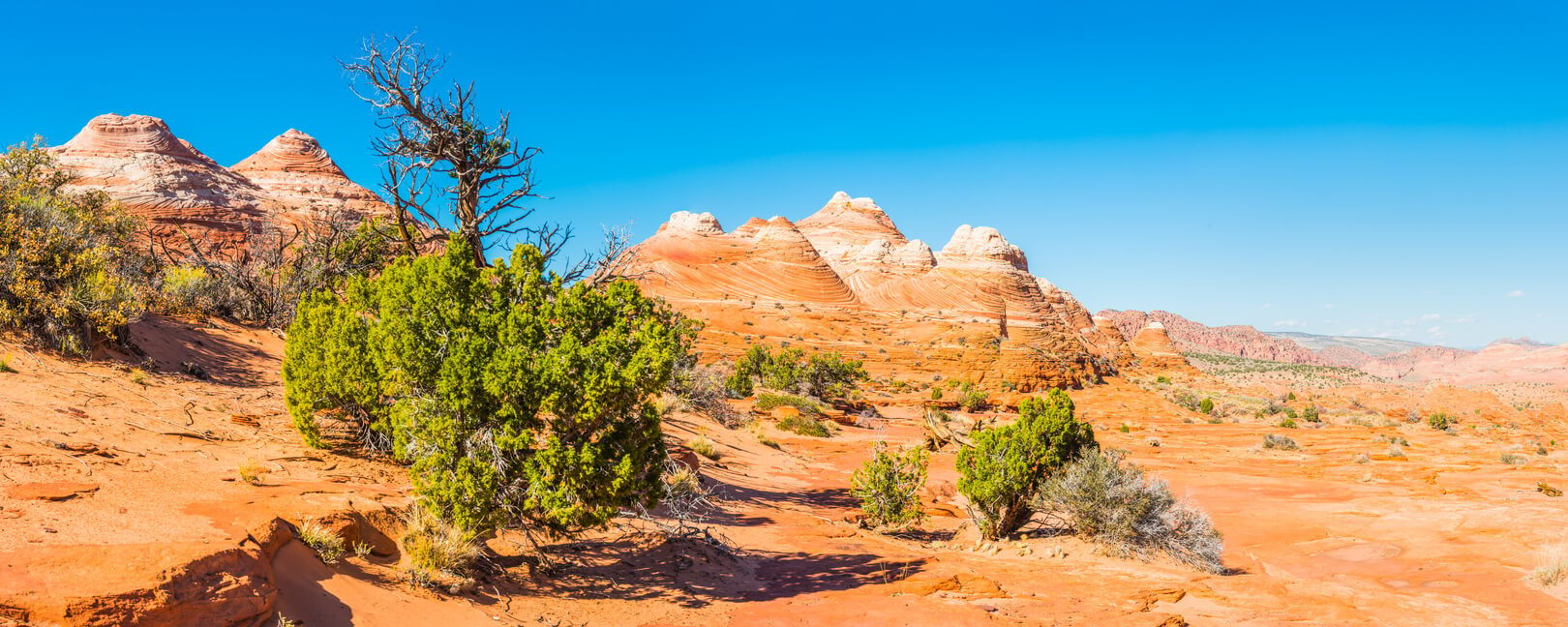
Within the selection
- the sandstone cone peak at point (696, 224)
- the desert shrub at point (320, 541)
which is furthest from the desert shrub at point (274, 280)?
the sandstone cone peak at point (696, 224)

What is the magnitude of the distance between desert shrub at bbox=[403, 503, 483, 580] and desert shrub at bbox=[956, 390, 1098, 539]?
22.6 ft

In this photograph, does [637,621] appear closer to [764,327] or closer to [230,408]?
[230,408]

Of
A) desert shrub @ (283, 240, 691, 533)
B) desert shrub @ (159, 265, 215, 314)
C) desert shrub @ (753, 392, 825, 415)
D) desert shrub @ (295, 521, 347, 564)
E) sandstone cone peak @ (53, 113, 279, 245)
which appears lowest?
desert shrub @ (753, 392, 825, 415)

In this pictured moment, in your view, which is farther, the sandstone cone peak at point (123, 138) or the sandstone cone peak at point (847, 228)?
the sandstone cone peak at point (847, 228)

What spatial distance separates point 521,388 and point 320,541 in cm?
198

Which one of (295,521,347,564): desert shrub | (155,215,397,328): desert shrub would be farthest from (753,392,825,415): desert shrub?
(295,521,347,564): desert shrub

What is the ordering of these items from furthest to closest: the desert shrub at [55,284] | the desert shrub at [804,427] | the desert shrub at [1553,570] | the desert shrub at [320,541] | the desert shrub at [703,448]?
the desert shrub at [804,427], the desert shrub at [703,448], the desert shrub at [55,284], the desert shrub at [1553,570], the desert shrub at [320,541]

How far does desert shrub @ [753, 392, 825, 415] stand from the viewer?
990 inches

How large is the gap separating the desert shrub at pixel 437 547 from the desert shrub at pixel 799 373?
2342 centimetres

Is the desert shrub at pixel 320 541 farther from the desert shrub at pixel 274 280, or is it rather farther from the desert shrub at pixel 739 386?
the desert shrub at pixel 739 386

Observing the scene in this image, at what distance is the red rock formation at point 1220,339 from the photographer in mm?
146375

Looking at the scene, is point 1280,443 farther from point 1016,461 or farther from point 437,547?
point 437,547

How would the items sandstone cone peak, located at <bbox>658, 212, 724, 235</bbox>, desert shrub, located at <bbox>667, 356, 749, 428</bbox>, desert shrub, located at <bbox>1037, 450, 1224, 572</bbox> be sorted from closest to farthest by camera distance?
desert shrub, located at <bbox>1037, 450, 1224, 572</bbox>
desert shrub, located at <bbox>667, 356, 749, 428</bbox>
sandstone cone peak, located at <bbox>658, 212, 724, 235</bbox>

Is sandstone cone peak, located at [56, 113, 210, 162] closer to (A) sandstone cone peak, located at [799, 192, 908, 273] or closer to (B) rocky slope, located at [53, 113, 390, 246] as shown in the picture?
(B) rocky slope, located at [53, 113, 390, 246]
